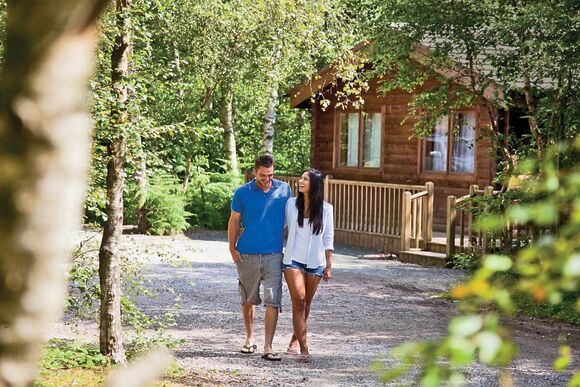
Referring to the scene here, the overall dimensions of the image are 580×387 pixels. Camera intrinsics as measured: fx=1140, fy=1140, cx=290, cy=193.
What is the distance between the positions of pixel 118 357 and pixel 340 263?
11866 mm

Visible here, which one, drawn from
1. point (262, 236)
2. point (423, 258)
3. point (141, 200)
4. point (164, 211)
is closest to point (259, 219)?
point (262, 236)

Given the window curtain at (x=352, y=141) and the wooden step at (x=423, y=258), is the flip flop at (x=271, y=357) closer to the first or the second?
the wooden step at (x=423, y=258)

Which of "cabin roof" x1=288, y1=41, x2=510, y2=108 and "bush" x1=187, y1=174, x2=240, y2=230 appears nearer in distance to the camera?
"cabin roof" x1=288, y1=41, x2=510, y2=108

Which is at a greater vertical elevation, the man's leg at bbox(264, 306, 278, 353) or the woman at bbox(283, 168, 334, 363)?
the woman at bbox(283, 168, 334, 363)

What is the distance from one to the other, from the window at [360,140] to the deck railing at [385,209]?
2085 mm

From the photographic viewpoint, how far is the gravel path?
992 cm

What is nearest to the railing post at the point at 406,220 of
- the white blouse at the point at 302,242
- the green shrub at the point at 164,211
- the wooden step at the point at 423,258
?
the wooden step at the point at 423,258

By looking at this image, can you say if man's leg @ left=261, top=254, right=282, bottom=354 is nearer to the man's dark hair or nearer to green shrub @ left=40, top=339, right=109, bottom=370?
the man's dark hair

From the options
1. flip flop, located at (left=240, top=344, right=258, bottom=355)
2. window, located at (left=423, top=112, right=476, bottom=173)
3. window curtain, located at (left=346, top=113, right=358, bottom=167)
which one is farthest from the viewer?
window curtain, located at (left=346, top=113, right=358, bottom=167)

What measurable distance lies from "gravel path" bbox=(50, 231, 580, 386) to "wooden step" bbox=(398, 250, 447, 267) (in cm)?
39

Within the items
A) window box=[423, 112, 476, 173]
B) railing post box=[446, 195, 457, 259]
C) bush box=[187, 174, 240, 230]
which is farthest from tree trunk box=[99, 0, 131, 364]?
bush box=[187, 174, 240, 230]

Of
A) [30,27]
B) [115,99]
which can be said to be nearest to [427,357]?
[30,27]

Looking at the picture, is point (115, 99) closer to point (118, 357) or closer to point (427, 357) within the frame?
point (118, 357)

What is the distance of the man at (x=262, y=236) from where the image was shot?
10.4m
